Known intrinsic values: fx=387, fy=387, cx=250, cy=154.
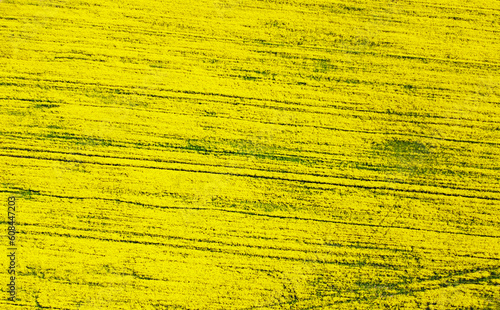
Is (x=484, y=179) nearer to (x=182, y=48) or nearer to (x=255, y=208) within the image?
(x=255, y=208)

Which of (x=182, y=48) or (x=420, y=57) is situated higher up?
(x=182, y=48)

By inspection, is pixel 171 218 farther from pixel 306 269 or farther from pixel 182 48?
pixel 182 48

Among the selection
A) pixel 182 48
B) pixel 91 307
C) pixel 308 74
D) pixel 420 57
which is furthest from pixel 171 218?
pixel 420 57

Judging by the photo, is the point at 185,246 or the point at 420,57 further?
the point at 420,57

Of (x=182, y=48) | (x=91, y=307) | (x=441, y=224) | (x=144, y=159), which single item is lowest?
(x=91, y=307)

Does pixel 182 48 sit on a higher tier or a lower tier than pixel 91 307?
higher

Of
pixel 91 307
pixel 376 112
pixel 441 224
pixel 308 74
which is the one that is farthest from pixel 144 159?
pixel 441 224
